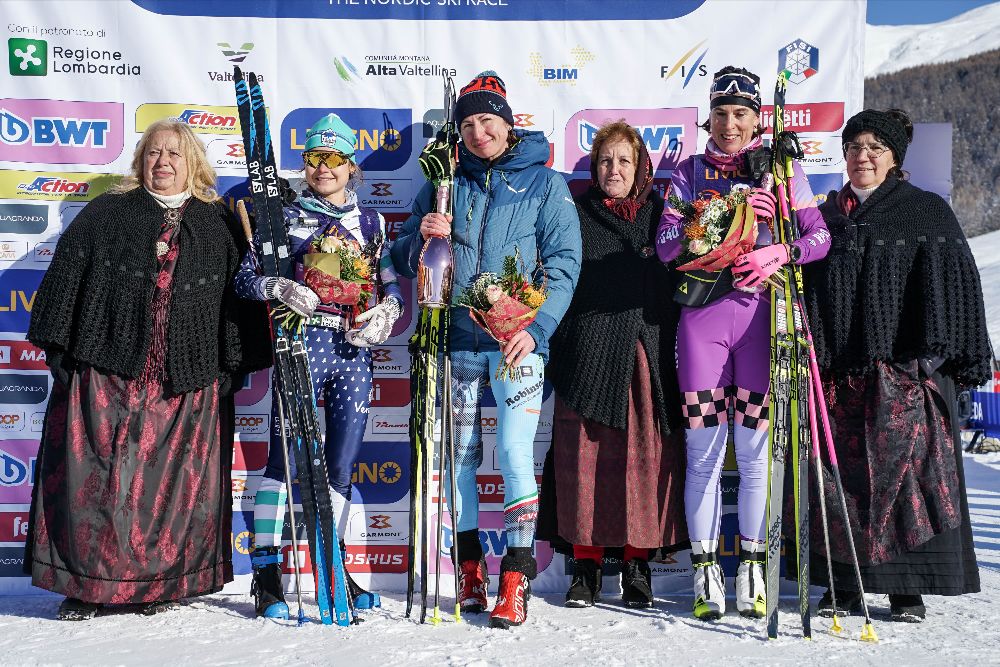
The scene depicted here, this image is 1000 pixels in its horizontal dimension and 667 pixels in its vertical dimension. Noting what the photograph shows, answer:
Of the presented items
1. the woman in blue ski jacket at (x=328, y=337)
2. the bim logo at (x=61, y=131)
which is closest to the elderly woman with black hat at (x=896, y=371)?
the woman in blue ski jacket at (x=328, y=337)

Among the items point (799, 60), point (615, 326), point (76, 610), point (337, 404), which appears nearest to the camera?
point (76, 610)

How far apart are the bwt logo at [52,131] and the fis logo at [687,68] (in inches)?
107

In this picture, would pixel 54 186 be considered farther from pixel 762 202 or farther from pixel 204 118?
pixel 762 202

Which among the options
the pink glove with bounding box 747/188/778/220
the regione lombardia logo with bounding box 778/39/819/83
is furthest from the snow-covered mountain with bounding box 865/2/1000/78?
the pink glove with bounding box 747/188/778/220

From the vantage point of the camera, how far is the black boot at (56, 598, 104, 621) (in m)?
3.77

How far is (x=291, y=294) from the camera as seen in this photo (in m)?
3.70

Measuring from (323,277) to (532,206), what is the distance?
908 mm

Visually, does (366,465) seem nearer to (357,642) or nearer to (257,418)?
(257,418)

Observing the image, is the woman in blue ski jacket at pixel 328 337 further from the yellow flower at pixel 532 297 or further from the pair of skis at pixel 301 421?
the yellow flower at pixel 532 297

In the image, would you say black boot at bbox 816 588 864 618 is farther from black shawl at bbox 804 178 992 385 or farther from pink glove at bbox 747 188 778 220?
pink glove at bbox 747 188 778 220

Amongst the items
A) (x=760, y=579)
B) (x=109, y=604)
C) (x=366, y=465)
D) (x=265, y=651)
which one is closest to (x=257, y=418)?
(x=366, y=465)

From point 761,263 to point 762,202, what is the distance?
27 centimetres

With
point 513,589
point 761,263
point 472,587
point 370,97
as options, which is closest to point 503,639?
point 513,589

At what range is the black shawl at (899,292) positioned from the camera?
12.4 ft
